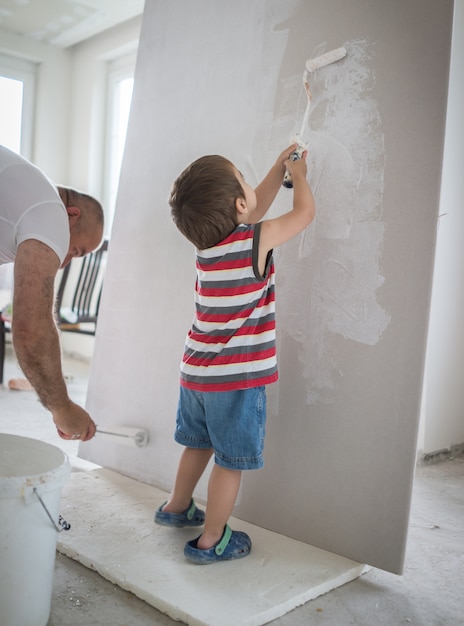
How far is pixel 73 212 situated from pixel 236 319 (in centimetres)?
54

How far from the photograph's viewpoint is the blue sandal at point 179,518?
1.74 metres

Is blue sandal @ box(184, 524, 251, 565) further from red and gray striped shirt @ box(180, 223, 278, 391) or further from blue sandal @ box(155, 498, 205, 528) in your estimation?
red and gray striped shirt @ box(180, 223, 278, 391)

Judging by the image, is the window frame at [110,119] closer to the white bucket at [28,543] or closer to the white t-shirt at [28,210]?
the white t-shirt at [28,210]

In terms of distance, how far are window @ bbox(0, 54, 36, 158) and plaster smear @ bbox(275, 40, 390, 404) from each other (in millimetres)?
4266

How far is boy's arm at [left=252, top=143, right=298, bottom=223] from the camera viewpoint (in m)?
1.71

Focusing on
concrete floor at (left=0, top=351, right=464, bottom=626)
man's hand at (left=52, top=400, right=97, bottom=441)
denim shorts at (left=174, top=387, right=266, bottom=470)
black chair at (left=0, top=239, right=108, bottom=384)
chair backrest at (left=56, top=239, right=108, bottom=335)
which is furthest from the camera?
chair backrest at (left=56, top=239, right=108, bottom=335)

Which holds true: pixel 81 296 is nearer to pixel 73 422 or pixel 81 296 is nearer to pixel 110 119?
pixel 110 119

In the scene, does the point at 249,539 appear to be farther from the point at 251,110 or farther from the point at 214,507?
the point at 251,110

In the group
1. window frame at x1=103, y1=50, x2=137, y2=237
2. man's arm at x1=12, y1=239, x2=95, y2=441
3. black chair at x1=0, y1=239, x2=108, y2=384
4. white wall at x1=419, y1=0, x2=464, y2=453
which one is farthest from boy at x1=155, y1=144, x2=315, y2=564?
window frame at x1=103, y1=50, x2=137, y2=237

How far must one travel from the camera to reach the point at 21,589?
119cm

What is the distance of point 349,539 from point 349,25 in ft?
4.26

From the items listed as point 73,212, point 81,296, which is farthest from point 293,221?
point 81,296

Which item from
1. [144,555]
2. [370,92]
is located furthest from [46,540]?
[370,92]

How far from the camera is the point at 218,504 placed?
1.56m
